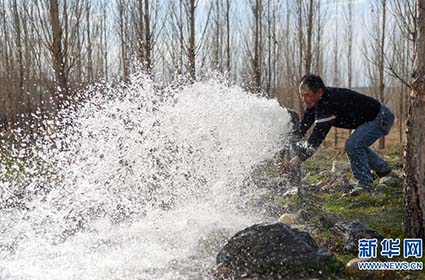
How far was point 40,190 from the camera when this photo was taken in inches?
275

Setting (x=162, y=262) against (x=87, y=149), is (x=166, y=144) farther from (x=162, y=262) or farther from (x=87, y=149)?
(x=162, y=262)

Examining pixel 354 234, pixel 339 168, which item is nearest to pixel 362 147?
pixel 354 234

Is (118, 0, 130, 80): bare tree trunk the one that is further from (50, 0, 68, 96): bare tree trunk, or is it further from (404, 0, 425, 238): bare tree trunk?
(404, 0, 425, 238): bare tree trunk

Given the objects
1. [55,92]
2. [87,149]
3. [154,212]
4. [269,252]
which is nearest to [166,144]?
[154,212]

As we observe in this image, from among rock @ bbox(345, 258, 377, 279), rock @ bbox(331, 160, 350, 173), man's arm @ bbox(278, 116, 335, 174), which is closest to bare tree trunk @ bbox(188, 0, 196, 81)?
rock @ bbox(331, 160, 350, 173)

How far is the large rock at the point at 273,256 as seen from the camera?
3318mm

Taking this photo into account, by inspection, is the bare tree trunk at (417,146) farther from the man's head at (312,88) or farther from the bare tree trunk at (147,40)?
the bare tree trunk at (147,40)

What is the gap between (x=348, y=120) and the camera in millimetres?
5117

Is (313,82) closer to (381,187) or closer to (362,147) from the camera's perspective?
(362,147)

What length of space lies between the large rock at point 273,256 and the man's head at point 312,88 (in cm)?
163

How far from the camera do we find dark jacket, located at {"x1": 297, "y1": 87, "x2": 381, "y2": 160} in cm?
475

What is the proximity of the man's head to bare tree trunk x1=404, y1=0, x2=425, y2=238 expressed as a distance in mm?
1102

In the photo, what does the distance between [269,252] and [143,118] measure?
3.29 m

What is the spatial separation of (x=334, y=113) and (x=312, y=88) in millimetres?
410
